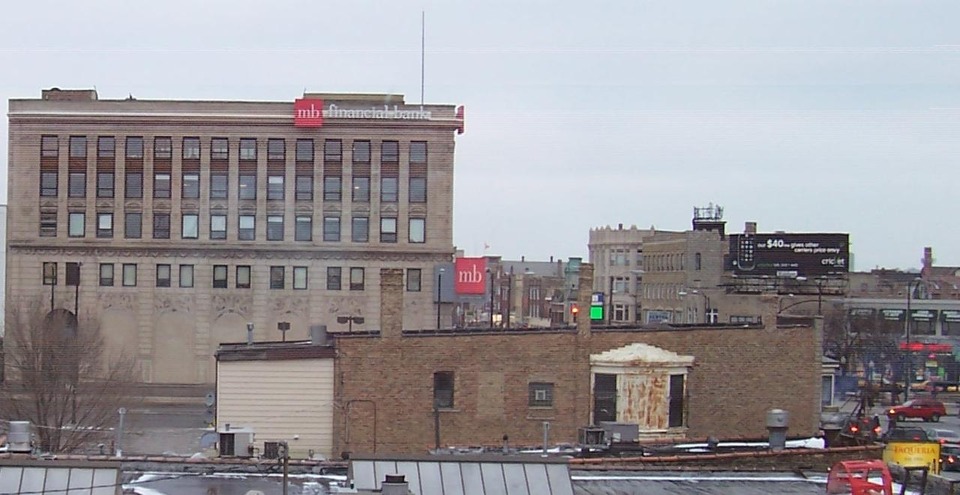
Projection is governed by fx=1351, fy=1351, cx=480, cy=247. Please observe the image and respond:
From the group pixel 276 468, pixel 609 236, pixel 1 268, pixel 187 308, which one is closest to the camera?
pixel 276 468

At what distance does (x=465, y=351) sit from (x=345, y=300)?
29.4m

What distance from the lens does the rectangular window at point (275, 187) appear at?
191 ft

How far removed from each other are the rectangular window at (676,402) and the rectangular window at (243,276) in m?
31.0

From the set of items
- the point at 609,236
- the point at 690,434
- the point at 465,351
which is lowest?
the point at 690,434

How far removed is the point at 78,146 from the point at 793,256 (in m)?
34.6

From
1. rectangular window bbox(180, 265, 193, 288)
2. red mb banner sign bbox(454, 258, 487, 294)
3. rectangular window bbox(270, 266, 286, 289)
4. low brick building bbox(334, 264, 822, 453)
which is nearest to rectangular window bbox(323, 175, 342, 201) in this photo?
rectangular window bbox(270, 266, 286, 289)

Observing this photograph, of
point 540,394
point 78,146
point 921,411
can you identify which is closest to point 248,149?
point 78,146

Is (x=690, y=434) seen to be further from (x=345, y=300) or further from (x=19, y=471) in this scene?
(x=345, y=300)

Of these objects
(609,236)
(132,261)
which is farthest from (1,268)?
(609,236)

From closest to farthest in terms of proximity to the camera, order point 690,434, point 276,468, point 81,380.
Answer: point 276,468
point 690,434
point 81,380

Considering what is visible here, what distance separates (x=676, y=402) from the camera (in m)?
30.8

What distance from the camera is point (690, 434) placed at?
1211 inches

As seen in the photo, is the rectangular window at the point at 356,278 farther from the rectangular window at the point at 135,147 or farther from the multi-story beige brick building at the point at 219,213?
the rectangular window at the point at 135,147

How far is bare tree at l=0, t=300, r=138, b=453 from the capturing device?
36.2m
